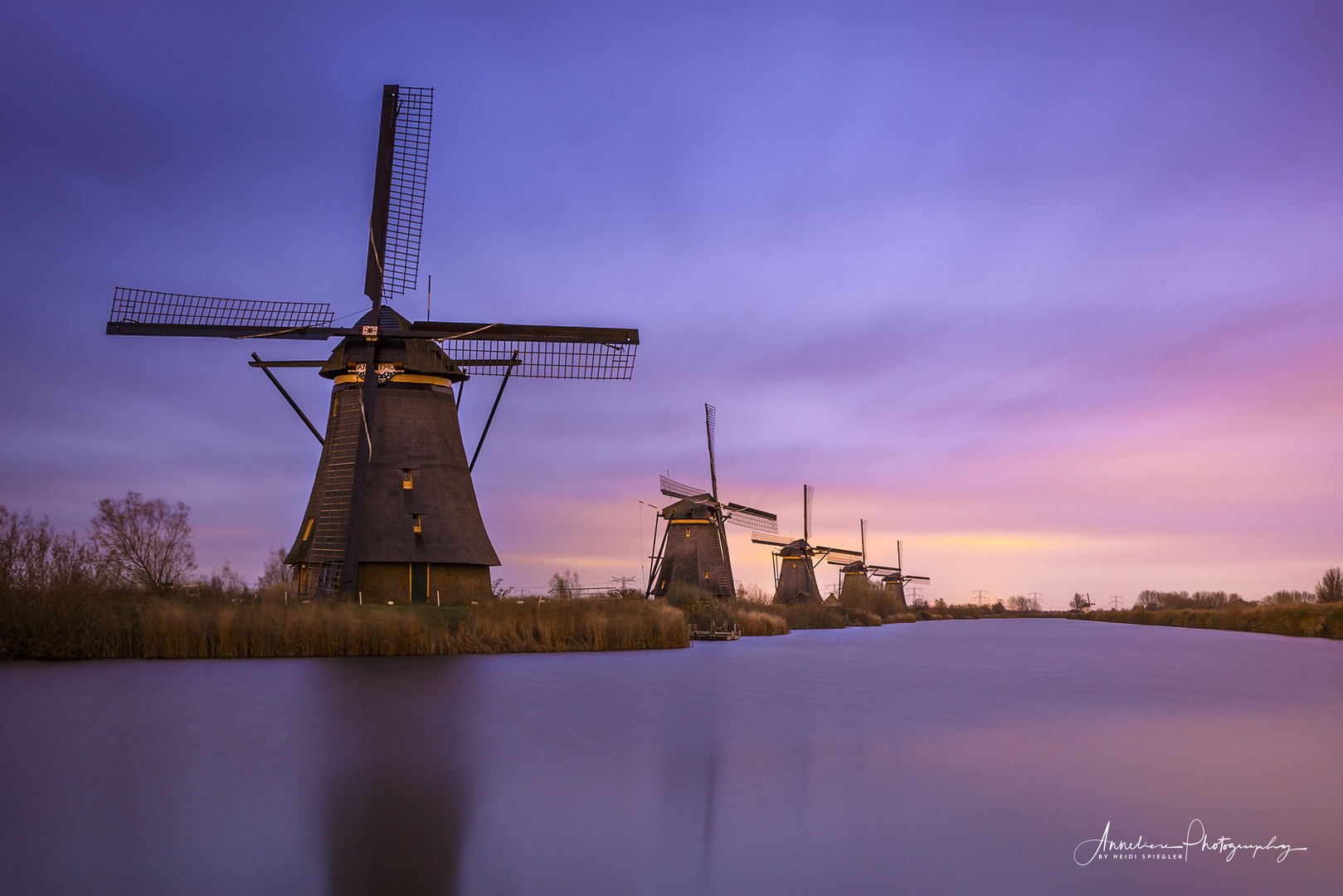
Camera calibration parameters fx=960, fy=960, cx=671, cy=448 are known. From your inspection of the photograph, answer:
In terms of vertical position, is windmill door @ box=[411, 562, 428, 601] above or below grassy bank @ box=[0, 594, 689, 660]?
above

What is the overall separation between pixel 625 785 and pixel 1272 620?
4501 cm

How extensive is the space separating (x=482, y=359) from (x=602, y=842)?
59.9ft

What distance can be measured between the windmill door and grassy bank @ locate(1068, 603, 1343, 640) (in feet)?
112

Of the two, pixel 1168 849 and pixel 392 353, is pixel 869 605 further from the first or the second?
pixel 1168 849

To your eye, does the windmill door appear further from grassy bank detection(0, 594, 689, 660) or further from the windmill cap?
the windmill cap

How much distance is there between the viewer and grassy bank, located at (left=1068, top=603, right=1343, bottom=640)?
37188 millimetres

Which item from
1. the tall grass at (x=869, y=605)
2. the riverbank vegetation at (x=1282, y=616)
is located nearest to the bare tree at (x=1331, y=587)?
the riverbank vegetation at (x=1282, y=616)

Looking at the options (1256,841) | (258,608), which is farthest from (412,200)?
(1256,841)

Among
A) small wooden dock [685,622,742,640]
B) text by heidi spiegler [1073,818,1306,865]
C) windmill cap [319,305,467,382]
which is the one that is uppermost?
windmill cap [319,305,467,382]

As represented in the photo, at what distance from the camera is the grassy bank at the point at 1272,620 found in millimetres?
37188

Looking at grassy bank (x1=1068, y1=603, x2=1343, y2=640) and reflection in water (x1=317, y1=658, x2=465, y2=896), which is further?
grassy bank (x1=1068, y1=603, x2=1343, y2=640)

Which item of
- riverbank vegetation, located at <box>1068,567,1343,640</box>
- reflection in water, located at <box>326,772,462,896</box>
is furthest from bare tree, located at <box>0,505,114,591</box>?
riverbank vegetation, located at <box>1068,567,1343,640</box>

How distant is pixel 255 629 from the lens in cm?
1791

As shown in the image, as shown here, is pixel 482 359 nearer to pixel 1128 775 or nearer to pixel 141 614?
pixel 141 614
